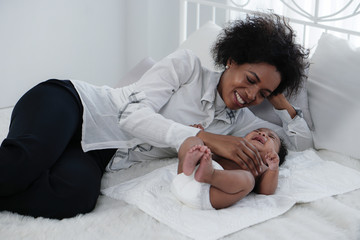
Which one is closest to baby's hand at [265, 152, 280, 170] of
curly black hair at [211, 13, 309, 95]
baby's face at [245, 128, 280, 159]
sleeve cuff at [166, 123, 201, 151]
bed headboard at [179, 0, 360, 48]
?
baby's face at [245, 128, 280, 159]

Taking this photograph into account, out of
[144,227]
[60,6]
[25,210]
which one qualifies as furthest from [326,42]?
[60,6]

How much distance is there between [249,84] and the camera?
137cm

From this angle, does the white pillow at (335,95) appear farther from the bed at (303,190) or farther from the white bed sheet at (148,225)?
the white bed sheet at (148,225)

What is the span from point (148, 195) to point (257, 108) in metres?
0.72

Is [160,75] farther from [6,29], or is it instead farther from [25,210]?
[6,29]

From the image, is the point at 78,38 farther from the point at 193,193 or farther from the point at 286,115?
the point at 193,193

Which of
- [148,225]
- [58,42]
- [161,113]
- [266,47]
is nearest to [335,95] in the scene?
[266,47]

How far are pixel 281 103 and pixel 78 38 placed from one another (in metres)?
1.90

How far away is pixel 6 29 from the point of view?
2.74 m

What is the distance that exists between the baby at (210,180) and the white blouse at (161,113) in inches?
5.3

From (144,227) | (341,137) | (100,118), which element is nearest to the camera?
(144,227)

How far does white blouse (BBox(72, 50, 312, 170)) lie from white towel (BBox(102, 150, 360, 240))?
5.2 inches

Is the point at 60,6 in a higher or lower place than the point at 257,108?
higher

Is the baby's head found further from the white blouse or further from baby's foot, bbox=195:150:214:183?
baby's foot, bbox=195:150:214:183
